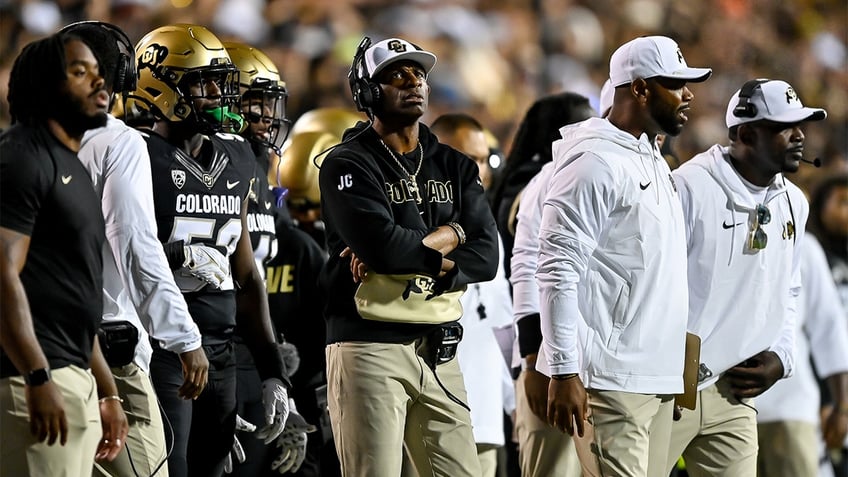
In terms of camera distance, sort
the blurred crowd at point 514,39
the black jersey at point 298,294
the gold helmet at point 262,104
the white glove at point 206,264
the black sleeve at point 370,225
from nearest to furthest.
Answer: the black sleeve at point 370,225
the white glove at point 206,264
the gold helmet at point 262,104
the black jersey at point 298,294
the blurred crowd at point 514,39

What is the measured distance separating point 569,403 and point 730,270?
94cm

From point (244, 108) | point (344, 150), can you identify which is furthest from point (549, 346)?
point (244, 108)

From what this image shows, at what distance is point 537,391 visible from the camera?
15.3 feet

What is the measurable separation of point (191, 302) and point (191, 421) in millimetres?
386

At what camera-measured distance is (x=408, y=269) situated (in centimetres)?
431

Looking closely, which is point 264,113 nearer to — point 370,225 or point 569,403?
point 370,225

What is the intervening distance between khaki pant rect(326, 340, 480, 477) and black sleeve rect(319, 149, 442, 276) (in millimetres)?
275

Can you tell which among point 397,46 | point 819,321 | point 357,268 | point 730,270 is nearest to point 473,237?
point 357,268

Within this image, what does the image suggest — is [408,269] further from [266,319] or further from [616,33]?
[616,33]

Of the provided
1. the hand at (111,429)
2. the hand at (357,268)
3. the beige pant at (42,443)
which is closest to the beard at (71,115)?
the beige pant at (42,443)

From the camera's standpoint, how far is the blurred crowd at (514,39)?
30.1ft

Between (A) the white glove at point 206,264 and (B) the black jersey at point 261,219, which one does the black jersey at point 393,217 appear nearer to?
(A) the white glove at point 206,264

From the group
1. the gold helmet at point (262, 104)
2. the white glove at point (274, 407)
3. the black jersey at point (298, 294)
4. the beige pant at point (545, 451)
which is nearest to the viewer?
the white glove at point (274, 407)

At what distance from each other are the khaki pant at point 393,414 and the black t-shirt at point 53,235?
108cm
